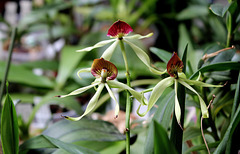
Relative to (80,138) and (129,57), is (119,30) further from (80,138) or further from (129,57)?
(129,57)

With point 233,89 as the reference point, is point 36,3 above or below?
above

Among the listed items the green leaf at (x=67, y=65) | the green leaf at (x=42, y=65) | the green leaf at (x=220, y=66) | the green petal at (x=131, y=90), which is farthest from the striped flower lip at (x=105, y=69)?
the green leaf at (x=42, y=65)

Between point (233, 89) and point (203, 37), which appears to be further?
point (203, 37)

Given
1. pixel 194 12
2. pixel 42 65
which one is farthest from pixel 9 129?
pixel 194 12

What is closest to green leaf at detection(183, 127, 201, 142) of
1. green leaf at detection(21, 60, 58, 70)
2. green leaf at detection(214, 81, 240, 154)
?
green leaf at detection(214, 81, 240, 154)

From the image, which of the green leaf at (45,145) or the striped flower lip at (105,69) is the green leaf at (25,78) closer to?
the green leaf at (45,145)

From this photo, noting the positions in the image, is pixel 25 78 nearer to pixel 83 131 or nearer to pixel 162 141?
pixel 83 131

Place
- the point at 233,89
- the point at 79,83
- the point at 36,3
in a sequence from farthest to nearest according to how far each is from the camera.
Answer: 1. the point at 36,3
2. the point at 79,83
3. the point at 233,89

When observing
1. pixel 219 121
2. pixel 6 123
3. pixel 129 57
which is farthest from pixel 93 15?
pixel 6 123
